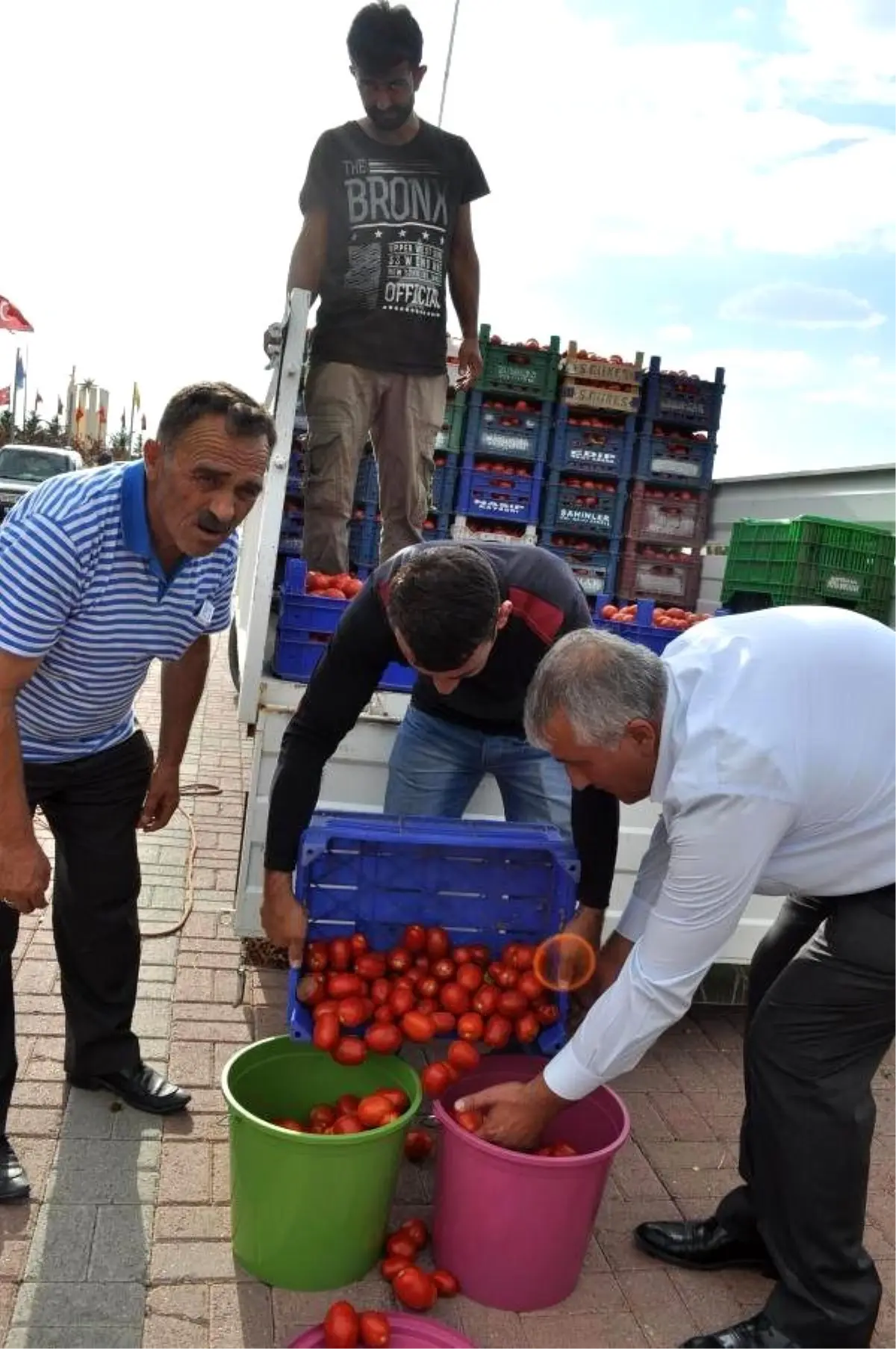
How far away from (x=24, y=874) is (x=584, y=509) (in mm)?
4726

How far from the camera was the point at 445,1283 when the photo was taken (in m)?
2.55

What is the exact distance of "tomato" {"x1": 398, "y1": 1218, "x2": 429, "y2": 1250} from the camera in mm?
2660

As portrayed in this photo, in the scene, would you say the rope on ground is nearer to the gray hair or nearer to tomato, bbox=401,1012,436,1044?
tomato, bbox=401,1012,436,1044

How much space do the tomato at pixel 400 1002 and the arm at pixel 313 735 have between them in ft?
0.94

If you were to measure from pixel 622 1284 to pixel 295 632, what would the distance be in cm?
226

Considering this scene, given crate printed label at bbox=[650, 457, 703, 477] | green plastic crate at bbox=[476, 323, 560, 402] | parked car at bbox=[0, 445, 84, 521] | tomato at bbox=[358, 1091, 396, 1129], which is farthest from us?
parked car at bbox=[0, 445, 84, 521]

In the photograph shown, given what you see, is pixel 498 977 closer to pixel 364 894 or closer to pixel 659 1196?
pixel 364 894

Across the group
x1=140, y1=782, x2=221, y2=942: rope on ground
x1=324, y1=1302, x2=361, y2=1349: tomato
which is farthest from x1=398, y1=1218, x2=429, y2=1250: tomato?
x1=140, y1=782, x2=221, y2=942: rope on ground

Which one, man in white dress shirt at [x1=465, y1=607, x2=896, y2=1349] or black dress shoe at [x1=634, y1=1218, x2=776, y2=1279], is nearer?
man in white dress shirt at [x1=465, y1=607, x2=896, y2=1349]

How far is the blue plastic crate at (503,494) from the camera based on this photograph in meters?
6.35

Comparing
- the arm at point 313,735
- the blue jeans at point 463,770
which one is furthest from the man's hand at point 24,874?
the blue jeans at point 463,770

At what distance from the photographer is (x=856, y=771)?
2127 mm

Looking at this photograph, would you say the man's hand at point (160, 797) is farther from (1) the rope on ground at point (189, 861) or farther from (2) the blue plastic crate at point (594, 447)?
(2) the blue plastic crate at point (594, 447)

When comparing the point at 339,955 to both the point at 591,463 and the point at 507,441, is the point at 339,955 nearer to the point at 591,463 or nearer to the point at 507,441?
the point at 507,441
